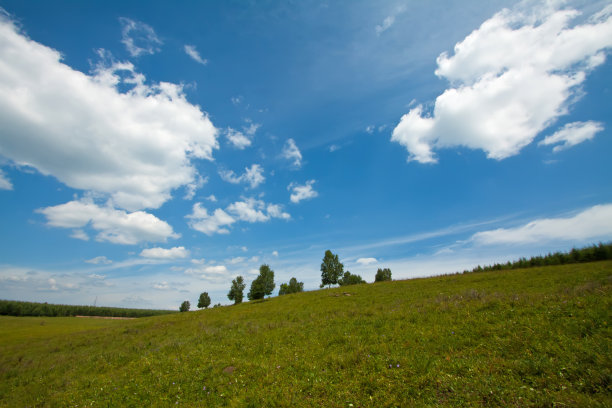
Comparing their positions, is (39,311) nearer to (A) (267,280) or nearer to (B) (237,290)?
(B) (237,290)

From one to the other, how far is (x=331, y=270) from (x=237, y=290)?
95.5 ft

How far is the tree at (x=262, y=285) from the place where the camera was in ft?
201

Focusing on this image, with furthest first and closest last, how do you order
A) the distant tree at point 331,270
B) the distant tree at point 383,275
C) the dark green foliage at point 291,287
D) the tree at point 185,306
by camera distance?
the tree at point 185,306
the distant tree at point 383,275
the dark green foliage at point 291,287
the distant tree at point 331,270

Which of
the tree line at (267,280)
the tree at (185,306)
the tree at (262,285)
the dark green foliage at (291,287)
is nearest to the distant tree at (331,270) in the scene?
the tree line at (267,280)

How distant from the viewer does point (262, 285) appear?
203 ft

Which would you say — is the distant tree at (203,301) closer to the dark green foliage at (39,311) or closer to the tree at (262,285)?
the tree at (262,285)

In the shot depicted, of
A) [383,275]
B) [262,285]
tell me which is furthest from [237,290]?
[383,275]

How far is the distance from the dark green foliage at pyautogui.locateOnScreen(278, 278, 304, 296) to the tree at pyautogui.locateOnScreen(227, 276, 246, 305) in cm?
1881

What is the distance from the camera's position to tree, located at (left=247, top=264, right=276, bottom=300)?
61156 mm

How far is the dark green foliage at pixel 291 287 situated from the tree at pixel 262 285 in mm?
24175

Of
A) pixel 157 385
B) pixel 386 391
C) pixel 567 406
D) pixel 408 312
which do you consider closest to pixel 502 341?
pixel 567 406

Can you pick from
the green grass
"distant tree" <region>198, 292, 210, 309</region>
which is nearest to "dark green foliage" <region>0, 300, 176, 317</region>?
"distant tree" <region>198, 292, 210, 309</region>

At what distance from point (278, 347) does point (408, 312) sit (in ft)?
28.4

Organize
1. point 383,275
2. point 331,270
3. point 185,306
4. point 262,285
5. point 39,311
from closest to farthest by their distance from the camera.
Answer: point 262,285
point 331,270
point 383,275
point 185,306
point 39,311
